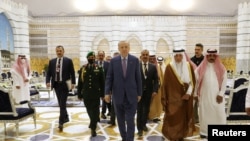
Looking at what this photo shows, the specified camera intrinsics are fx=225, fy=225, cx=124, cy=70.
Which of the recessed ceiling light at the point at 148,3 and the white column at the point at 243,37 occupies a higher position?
the recessed ceiling light at the point at 148,3

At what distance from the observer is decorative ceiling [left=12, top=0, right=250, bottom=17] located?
537 inches

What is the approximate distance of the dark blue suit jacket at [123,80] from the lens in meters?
2.66

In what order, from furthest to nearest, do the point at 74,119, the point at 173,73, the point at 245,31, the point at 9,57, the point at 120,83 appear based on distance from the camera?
1. the point at 245,31
2. the point at 9,57
3. the point at 74,119
4. the point at 173,73
5. the point at 120,83

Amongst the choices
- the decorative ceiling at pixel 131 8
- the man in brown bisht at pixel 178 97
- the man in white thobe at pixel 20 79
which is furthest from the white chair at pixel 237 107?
the decorative ceiling at pixel 131 8

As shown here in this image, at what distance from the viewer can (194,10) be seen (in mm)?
14062

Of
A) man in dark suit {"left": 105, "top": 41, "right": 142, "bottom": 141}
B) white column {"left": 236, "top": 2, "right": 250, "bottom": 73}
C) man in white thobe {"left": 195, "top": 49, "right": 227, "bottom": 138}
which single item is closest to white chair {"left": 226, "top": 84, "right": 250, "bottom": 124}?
man in white thobe {"left": 195, "top": 49, "right": 227, "bottom": 138}

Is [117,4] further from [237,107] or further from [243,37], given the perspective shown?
[237,107]

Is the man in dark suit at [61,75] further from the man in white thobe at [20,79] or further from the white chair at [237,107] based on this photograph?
the white chair at [237,107]

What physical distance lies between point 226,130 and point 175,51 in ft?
4.74

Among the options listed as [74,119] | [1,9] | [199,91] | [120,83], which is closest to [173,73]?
[199,91]

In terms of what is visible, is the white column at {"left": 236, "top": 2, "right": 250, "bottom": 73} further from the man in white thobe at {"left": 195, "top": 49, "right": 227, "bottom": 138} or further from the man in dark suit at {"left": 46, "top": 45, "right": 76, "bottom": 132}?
A: the man in dark suit at {"left": 46, "top": 45, "right": 76, "bottom": 132}

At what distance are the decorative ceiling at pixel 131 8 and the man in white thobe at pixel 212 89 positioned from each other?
11.5 m

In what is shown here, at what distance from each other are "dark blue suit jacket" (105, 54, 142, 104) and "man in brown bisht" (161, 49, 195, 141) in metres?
0.49

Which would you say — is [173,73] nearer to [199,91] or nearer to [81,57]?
[199,91]
